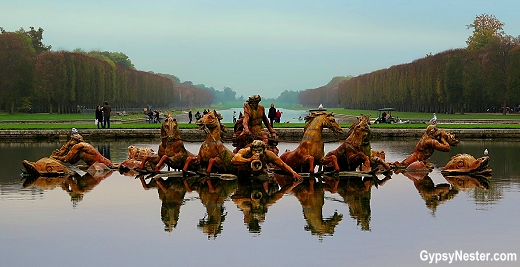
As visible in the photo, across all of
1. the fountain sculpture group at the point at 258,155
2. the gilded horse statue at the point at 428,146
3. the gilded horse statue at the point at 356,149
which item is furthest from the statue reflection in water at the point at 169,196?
the gilded horse statue at the point at 428,146

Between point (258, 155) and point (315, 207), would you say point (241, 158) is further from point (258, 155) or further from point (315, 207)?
point (315, 207)

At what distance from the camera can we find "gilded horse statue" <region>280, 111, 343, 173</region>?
A: 544 inches

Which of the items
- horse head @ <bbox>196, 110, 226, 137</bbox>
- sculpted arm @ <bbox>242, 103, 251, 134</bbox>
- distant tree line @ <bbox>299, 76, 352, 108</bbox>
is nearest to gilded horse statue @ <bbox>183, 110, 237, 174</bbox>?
horse head @ <bbox>196, 110, 226, 137</bbox>

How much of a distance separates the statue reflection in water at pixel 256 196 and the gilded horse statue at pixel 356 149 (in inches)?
52.7

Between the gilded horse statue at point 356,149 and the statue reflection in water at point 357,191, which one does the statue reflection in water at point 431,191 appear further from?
the gilded horse statue at point 356,149

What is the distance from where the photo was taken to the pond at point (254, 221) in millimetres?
7520

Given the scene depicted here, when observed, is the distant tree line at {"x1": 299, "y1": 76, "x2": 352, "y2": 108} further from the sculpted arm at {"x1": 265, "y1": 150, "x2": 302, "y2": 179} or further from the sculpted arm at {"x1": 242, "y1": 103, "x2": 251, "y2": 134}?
the sculpted arm at {"x1": 265, "y1": 150, "x2": 302, "y2": 179}

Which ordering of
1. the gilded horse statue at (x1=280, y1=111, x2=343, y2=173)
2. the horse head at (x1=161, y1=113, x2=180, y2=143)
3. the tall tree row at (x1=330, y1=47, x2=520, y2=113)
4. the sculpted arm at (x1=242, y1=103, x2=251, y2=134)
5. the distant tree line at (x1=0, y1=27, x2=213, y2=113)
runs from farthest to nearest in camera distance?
the distant tree line at (x1=0, y1=27, x2=213, y2=113) → the tall tree row at (x1=330, y1=47, x2=520, y2=113) → the sculpted arm at (x1=242, y1=103, x2=251, y2=134) → the horse head at (x1=161, y1=113, x2=180, y2=143) → the gilded horse statue at (x1=280, y1=111, x2=343, y2=173)

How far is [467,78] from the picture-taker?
195ft

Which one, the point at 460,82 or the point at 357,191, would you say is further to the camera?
the point at 460,82

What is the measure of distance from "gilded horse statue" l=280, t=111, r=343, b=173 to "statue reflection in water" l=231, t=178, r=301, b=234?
424 millimetres

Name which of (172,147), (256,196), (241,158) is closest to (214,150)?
(241,158)

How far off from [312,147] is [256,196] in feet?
8.83

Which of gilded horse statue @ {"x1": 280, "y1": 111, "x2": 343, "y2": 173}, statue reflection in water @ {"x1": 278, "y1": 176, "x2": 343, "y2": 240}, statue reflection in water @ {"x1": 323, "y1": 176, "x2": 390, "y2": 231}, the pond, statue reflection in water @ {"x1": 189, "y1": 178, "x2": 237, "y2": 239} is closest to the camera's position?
the pond
